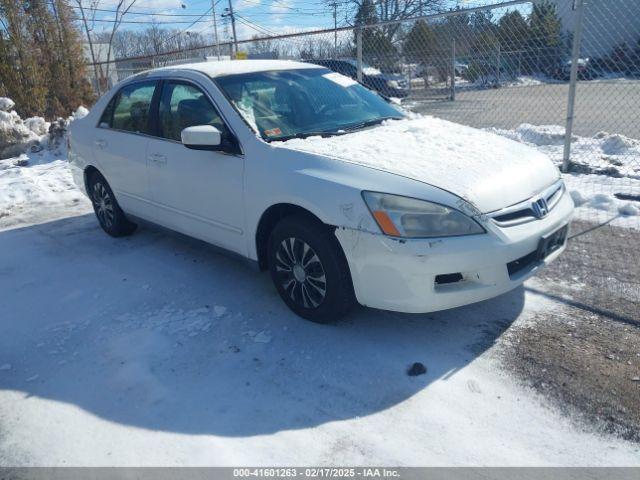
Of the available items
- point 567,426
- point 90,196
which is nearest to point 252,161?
point 567,426

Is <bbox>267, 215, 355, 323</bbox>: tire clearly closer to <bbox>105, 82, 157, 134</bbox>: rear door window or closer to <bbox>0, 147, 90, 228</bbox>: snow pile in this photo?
<bbox>105, 82, 157, 134</bbox>: rear door window

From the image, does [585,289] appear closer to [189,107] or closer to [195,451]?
[195,451]

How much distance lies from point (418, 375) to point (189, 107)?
2.74m

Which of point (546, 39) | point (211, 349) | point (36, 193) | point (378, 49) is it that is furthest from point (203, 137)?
point (378, 49)

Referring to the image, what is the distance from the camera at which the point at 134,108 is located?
16.1ft

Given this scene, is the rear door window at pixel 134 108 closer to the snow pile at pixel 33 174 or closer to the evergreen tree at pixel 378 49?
the snow pile at pixel 33 174

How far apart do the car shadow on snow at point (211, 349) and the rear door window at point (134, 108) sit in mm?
1116

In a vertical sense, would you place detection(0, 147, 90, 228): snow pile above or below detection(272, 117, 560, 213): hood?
below

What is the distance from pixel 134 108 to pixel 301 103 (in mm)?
1734

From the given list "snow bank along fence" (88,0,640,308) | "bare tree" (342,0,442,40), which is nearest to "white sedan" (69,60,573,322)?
"snow bank along fence" (88,0,640,308)

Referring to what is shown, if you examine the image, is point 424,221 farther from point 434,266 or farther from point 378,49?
point 378,49

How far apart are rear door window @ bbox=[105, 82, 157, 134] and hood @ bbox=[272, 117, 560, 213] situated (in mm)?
1745

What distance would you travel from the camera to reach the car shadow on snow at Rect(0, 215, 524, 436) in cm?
279

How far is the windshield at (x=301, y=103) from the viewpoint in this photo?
3.87m
